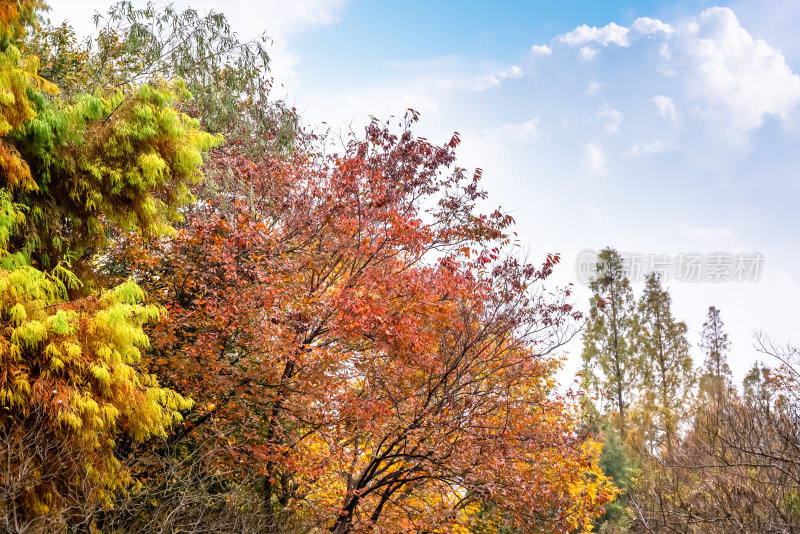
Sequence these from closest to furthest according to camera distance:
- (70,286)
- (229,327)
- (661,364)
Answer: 1. (70,286)
2. (229,327)
3. (661,364)

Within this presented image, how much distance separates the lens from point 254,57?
1080 cm

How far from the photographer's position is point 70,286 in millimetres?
6324

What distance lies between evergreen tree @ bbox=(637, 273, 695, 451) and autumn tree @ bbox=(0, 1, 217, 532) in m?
20.3

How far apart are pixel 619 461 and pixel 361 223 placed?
42.2ft

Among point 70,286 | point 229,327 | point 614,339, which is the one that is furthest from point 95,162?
point 614,339

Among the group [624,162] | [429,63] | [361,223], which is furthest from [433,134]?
[624,162]

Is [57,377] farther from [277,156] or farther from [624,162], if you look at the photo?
[624,162]

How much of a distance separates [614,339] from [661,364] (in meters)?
2.08

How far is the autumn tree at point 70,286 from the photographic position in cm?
488

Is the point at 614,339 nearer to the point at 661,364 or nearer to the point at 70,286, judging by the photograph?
the point at 661,364

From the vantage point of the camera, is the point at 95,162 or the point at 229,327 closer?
the point at 95,162

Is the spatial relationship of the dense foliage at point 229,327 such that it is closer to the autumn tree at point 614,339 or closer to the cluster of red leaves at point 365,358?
the cluster of red leaves at point 365,358

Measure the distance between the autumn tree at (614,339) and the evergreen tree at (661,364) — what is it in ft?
1.50

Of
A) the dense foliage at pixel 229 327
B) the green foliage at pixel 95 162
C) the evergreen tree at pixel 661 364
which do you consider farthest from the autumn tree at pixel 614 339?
the green foliage at pixel 95 162
